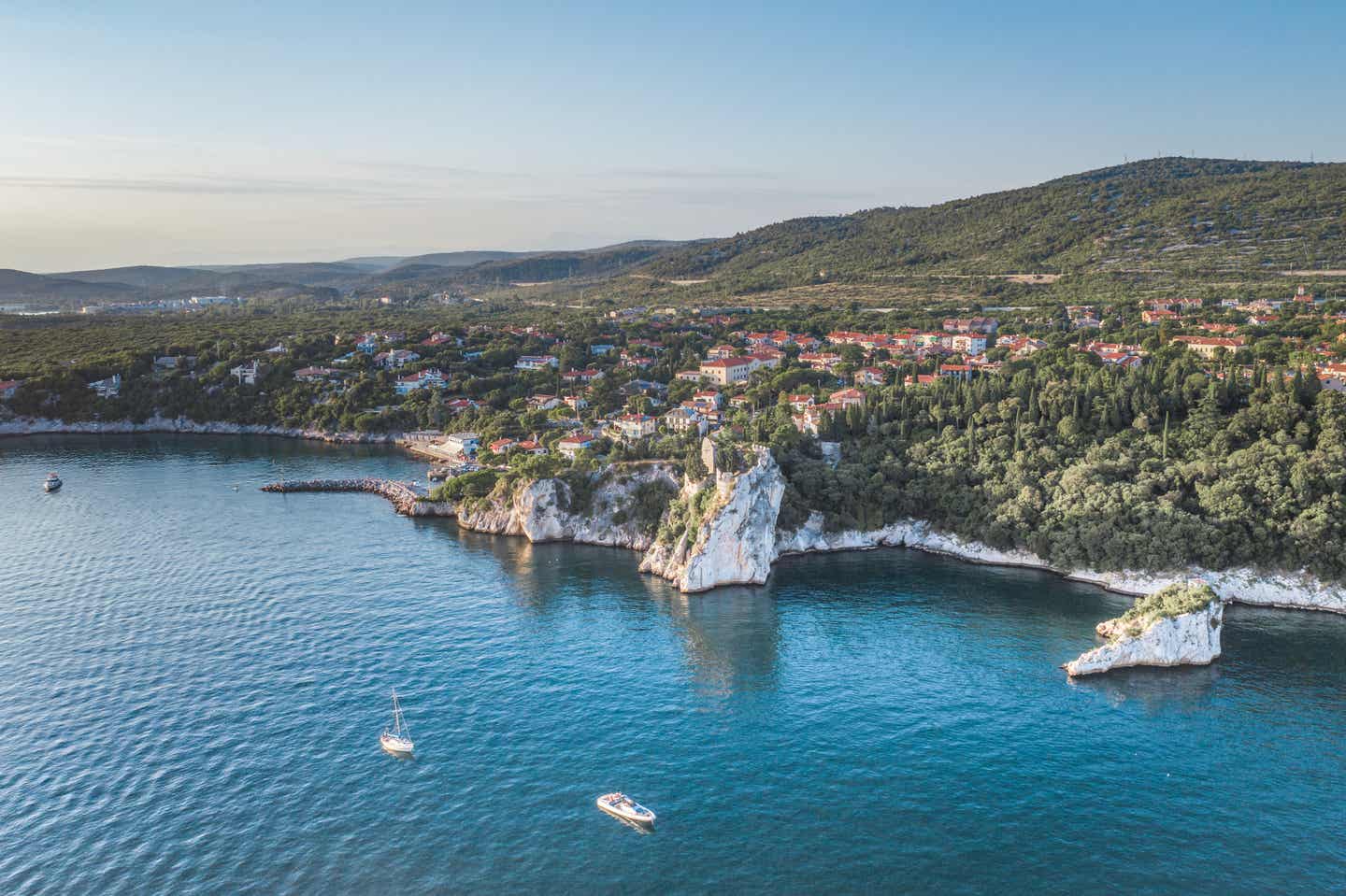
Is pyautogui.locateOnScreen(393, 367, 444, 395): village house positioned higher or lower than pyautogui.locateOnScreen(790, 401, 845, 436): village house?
higher

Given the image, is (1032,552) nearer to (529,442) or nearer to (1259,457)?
(1259,457)

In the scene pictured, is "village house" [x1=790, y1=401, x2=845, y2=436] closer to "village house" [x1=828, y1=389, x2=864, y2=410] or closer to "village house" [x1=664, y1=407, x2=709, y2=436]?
"village house" [x1=828, y1=389, x2=864, y2=410]

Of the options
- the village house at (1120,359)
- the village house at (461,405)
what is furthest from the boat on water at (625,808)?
the village house at (461,405)

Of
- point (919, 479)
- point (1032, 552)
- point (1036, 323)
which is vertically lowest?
point (1032, 552)

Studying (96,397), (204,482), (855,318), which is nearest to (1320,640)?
(204,482)

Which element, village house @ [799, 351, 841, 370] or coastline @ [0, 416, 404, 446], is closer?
village house @ [799, 351, 841, 370]

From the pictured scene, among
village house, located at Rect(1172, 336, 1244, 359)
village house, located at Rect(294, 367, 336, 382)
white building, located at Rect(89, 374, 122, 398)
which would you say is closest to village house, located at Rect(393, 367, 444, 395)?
village house, located at Rect(294, 367, 336, 382)
